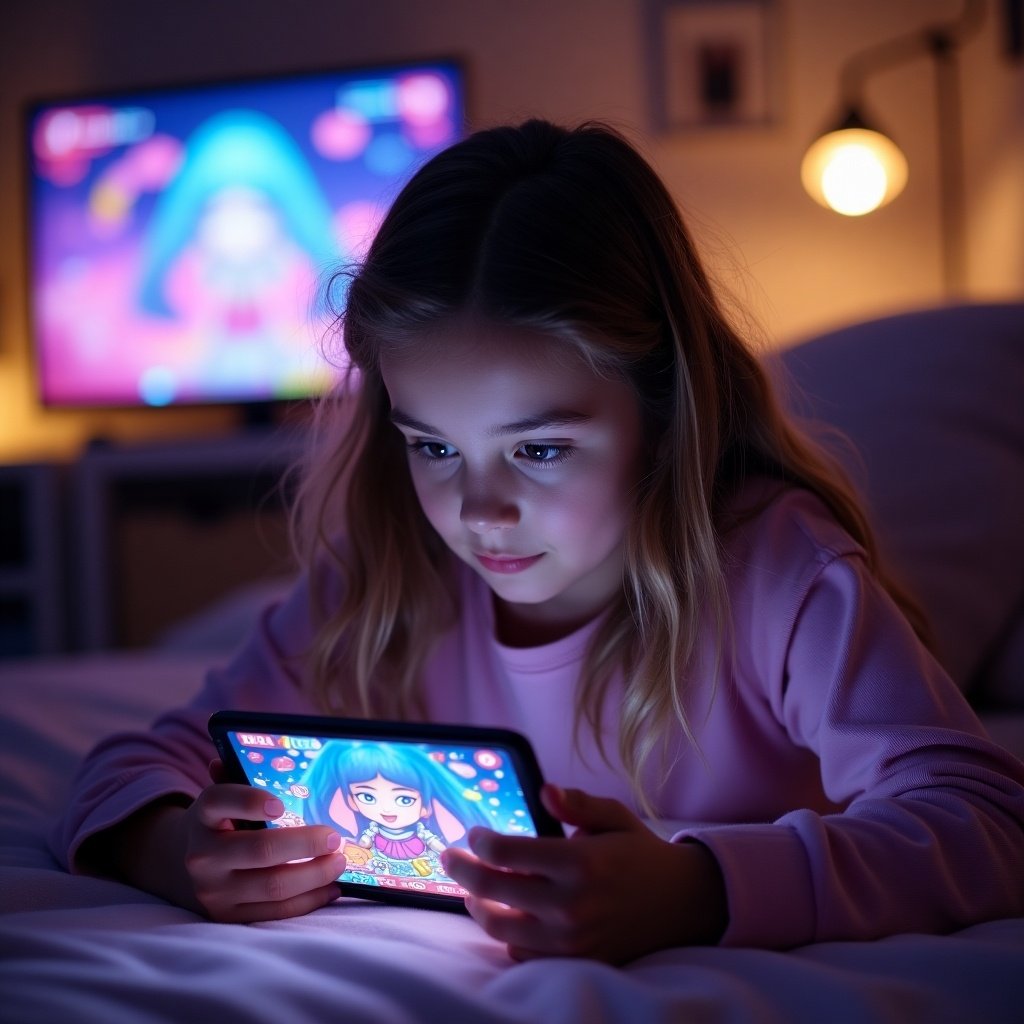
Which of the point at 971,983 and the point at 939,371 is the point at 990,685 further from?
the point at 971,983

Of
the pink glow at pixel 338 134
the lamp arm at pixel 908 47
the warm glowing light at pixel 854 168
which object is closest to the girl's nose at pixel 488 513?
the warm glowing light at pixel 854 168

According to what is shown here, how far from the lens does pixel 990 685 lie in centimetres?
106

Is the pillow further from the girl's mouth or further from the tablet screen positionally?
the tablet screen

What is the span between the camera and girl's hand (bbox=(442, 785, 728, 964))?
51cm

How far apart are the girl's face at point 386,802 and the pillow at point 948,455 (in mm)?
597

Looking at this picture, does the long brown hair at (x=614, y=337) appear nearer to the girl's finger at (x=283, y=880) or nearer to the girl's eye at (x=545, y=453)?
the girl's eye at (x=545, y=453)

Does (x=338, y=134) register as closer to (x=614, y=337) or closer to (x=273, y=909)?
(x=614, y=337)

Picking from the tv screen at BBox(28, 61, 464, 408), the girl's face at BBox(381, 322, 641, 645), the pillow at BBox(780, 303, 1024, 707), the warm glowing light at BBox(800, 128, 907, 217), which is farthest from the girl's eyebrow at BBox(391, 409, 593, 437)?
the tv screen at BBox(28, 61, 464, 408)

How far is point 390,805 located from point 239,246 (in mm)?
2072

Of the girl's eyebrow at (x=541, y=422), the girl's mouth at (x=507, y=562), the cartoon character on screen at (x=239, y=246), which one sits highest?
the cartoon character on screen at (x=239, y=246)

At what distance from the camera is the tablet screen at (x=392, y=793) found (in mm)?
557

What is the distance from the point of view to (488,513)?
0.69 meters

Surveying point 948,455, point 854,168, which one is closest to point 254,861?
point 948,455

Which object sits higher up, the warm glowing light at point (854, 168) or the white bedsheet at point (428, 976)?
the warm glowing light at point (854, 168)
